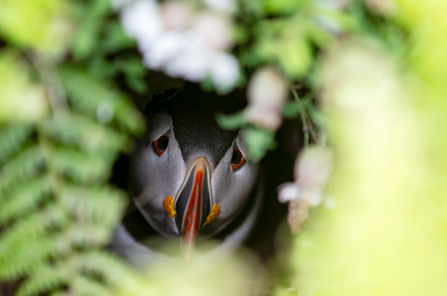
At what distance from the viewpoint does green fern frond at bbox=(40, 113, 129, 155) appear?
1046mm

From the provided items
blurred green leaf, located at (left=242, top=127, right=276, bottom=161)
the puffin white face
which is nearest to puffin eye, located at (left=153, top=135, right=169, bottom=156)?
the puffin white face

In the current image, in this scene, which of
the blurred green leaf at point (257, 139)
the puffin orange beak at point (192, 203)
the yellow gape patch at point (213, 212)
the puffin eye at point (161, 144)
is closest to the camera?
the blurred green leaf at point (257, 139)

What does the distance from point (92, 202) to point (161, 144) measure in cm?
134

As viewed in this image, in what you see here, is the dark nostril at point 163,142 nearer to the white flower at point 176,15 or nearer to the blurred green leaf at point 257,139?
the blurred green leaf at point 257,139

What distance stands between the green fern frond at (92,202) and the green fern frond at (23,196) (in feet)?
0.19

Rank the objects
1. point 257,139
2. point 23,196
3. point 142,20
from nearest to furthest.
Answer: point 23,196, point 142,20, point 257,139

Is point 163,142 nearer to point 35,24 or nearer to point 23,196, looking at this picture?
point 23,196

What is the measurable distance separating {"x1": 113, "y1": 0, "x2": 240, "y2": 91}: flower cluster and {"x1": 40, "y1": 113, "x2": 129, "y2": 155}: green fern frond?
30 centimetres

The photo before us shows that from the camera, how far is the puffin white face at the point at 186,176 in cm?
213

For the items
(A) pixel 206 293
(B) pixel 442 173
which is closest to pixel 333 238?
(B) pixel 442 173

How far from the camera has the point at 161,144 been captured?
2408 mm

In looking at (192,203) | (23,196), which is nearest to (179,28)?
(23,196)

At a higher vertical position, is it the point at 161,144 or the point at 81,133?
the point at 161,144

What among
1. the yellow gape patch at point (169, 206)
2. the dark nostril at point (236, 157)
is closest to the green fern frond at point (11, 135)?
the yellow gape patch at point (169, 206)
